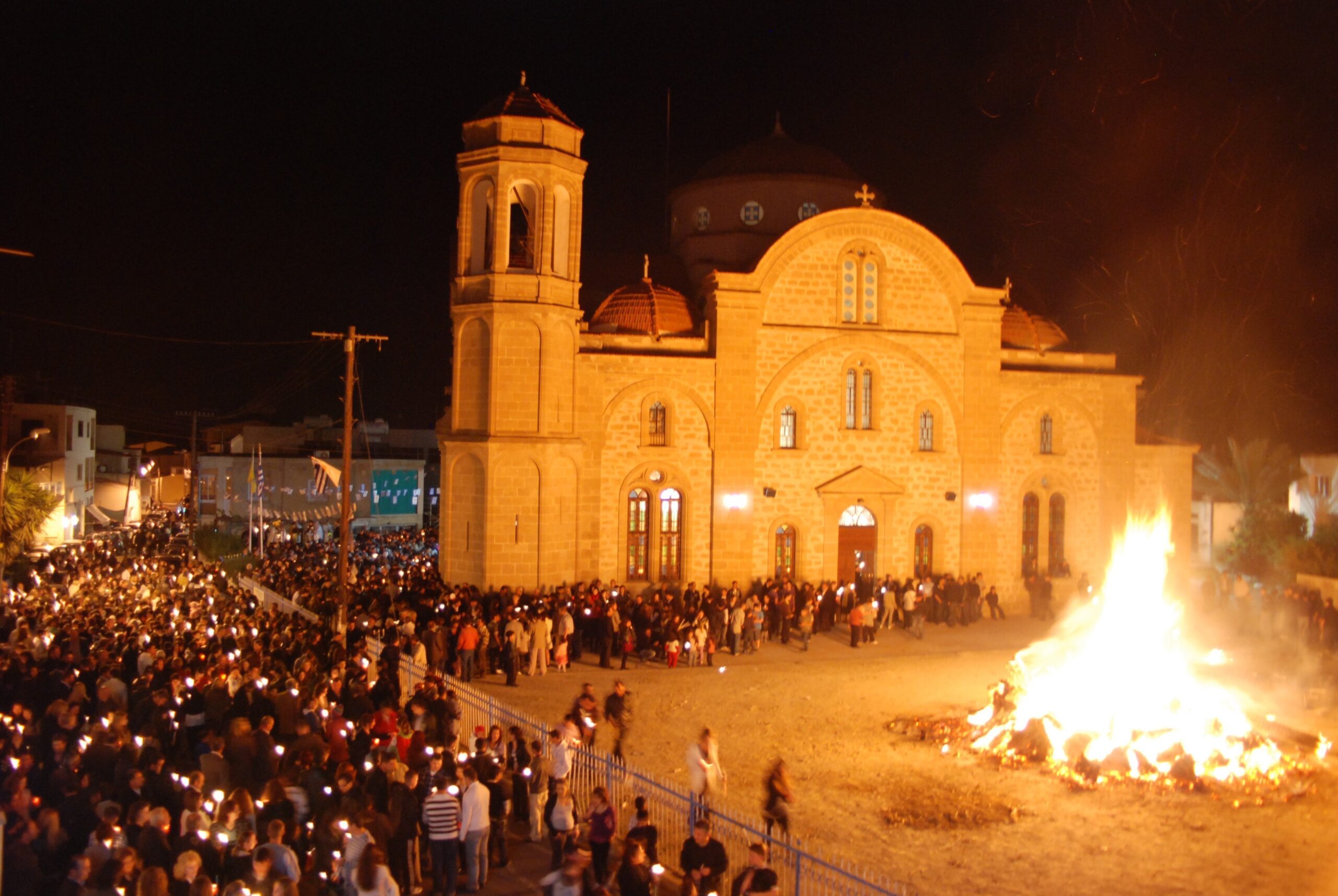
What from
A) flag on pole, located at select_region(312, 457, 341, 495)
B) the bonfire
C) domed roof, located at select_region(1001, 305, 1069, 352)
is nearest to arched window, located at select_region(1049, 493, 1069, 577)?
domed roof, located at select_region(1001, 305, 1069, 352)

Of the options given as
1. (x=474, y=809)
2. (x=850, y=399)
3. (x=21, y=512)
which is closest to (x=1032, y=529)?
(x=850, y=399)

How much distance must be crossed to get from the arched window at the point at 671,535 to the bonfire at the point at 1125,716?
35.1 ft

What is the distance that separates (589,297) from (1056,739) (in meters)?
21.3

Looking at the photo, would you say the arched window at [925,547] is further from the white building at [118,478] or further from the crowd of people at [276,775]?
the white building at [118,478]

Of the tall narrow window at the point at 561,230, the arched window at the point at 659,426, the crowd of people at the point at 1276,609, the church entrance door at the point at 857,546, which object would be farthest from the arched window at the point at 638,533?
the crowd of people at the point at 1276,609

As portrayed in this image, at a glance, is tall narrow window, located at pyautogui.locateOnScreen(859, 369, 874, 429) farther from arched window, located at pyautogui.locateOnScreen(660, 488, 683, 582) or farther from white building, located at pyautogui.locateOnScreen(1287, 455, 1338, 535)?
white building, located at pyautogui.locateOnScreen(1287, 455, 1338, 535)

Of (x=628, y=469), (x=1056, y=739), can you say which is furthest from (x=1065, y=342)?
(x=1056, y=739)

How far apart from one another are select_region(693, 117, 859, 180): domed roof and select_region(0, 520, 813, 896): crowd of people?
2112 centimetres

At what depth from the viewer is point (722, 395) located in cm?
2877

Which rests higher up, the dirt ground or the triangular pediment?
the triangular pediment

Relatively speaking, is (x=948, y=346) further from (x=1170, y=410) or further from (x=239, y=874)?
(x=1170, y=410)

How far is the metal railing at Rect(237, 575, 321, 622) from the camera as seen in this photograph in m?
22.4

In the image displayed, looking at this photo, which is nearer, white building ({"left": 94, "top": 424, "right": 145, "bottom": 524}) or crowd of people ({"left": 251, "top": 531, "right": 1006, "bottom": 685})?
crowd of people ({"left": 251, "top": 531, "right": 1006, "bottom": 685})

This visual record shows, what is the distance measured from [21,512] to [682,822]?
30.3 meters
